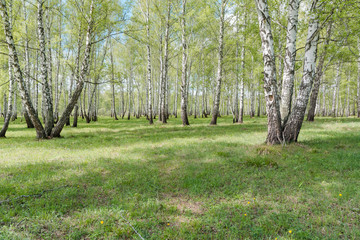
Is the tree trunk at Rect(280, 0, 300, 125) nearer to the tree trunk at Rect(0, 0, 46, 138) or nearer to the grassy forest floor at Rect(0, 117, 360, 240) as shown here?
the grassy forest floor at Rect(0, 117, 360, 240)

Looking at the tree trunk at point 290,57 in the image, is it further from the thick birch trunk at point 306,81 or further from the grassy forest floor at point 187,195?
the grassy forest floor at point 187,195

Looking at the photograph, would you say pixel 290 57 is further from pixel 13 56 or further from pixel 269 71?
pixel 13 56

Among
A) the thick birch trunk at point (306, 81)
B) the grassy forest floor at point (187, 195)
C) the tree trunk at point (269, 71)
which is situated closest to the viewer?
the grassy forest floor at point (187, 195)

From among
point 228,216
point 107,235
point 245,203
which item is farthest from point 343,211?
point 107,235

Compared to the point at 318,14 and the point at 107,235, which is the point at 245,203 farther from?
the point at 318,14

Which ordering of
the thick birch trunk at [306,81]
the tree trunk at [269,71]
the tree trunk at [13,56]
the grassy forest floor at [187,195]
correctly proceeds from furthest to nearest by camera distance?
the tree trunk at [13,56] → the thick birch trunk at [306,81] → the tree trunk at [269,71] → the grassy forest floor at [187,195]

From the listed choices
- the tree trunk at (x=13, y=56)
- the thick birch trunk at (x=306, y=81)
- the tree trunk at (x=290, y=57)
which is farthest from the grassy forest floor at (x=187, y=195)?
the tree trunk at (x=13, y=56)

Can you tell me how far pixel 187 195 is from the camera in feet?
13.7

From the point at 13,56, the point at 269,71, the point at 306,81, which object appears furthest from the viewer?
the point at 13,56

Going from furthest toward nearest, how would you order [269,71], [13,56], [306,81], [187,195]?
[13,56], [306,81], [269,71], [187,195]

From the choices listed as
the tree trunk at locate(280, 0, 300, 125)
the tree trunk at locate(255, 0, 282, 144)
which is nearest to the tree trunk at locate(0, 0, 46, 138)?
the tree trunk at locate(255, 0, 282, 144)

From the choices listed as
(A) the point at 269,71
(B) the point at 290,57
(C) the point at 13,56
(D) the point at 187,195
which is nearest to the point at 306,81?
(B) the point at 290,57

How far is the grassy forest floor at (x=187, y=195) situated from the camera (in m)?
2.94

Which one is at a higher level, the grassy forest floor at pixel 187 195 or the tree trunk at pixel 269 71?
the tree trunk at pixel 269 71
